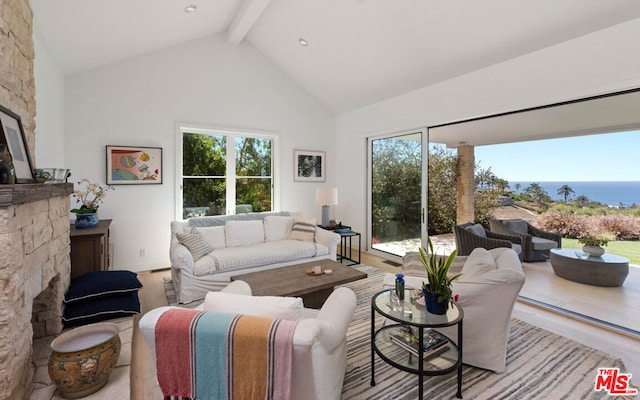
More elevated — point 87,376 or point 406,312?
point 406,312

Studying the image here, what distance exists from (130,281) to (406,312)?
8.61 feet

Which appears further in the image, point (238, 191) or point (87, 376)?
point (238, 191)

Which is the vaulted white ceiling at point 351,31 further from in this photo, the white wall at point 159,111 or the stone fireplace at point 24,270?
the stone fireplace at point 24,270

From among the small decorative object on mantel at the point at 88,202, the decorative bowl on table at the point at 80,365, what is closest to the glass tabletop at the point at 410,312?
the decorative bowl on table at the point at 80,365

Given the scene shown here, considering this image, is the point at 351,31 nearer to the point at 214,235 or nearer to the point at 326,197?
the point at 326,197

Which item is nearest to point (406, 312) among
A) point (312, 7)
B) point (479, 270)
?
point (479, 270)

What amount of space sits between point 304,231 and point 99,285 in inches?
98.6

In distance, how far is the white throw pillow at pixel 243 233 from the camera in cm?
419

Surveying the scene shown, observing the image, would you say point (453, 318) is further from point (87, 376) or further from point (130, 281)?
point (130, 281)

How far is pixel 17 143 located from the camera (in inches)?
77.5

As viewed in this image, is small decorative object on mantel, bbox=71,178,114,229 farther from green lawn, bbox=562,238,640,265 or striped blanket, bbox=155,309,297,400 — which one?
green lawn, bbox=562,238,640,265

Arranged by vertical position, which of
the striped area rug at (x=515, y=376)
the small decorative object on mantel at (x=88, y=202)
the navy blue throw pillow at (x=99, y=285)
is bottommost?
the striped area rug at (x=515, y=376)

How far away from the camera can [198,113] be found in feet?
15.4

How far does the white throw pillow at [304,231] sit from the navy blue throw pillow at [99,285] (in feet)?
6.91
